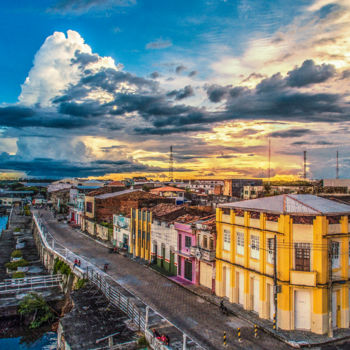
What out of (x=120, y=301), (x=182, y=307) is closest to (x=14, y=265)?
(x=120, y=301)

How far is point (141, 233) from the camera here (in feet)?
142

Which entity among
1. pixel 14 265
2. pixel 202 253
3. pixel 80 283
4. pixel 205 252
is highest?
pixel 205 252

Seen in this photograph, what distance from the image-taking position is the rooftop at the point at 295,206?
2255cm

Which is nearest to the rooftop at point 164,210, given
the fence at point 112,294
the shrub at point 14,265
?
the fence at point 112,294

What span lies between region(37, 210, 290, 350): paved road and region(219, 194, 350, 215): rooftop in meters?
7.98

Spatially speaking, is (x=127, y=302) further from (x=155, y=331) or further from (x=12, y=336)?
(x=12, y=336)

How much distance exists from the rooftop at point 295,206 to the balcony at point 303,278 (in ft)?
12.5

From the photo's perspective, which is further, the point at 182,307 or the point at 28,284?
the point at 28,284

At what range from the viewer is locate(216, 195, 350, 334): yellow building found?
71.9 ft

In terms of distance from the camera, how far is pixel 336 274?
22750mm

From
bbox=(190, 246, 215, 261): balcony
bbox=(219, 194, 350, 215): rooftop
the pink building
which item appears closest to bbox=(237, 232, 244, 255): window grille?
bbox=(219, 194, 350, 215): rooftop

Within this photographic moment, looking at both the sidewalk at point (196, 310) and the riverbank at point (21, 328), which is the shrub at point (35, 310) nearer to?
the riverbank at point (21, 328)

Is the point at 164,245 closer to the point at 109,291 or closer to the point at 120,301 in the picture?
the point at 109,291

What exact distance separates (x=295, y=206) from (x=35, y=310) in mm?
27337
